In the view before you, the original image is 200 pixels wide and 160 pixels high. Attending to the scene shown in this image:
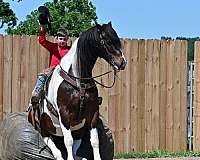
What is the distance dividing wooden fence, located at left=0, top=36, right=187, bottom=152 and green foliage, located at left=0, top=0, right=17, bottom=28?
1327 cm

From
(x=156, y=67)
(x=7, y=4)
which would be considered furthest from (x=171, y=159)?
(x=7, y=4)

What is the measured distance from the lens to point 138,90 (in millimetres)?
12047

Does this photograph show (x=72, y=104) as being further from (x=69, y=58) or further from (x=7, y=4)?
(x=7, y=4)

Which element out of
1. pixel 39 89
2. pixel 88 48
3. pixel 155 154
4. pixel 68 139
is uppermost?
pixel 88 48

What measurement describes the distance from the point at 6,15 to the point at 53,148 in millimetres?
19442

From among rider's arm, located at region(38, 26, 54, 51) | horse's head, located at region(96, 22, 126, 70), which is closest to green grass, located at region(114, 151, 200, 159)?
rider's arm, located at region(38, 26, 54, 51)

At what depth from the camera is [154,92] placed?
12.2 m

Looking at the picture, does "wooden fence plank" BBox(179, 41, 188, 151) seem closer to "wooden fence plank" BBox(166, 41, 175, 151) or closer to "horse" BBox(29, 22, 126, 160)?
"wooden fence plank" BBox(166, 41, 175, 151)

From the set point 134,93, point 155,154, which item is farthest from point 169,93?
point 155,154

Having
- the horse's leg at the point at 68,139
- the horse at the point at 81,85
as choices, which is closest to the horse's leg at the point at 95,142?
the horse at the point at 81,85

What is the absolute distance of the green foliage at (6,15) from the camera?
993 inches

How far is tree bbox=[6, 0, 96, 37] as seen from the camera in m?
27.3

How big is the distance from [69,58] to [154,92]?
5.17 metres

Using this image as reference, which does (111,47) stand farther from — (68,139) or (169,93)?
(169,93)
